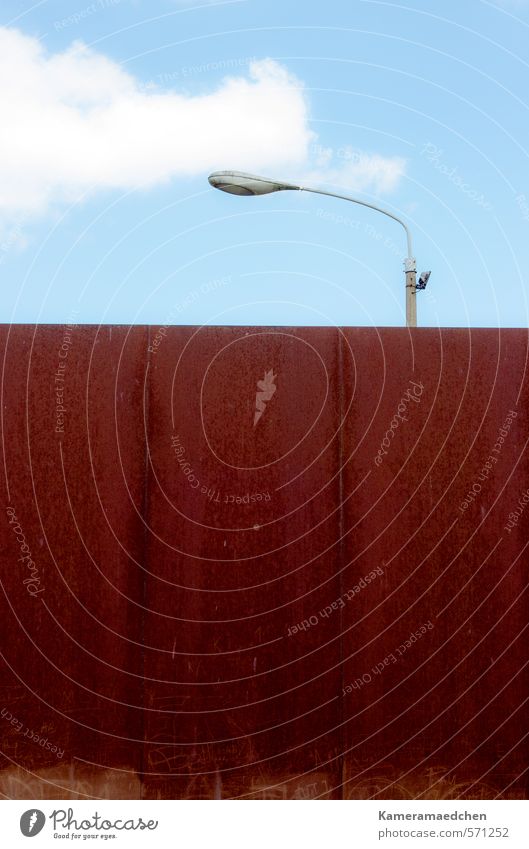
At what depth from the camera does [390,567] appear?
3.61m

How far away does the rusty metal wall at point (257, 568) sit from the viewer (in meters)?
3.54

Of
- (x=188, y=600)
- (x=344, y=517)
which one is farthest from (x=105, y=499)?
(x=344, y=517)

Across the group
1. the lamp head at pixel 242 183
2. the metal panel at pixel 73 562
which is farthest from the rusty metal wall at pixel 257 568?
the lamp head at pixel 242 183

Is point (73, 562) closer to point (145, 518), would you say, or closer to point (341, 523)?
point (145, 518)

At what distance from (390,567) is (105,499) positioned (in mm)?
1355

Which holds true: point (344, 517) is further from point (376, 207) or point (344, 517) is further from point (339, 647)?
point (376, 207)
